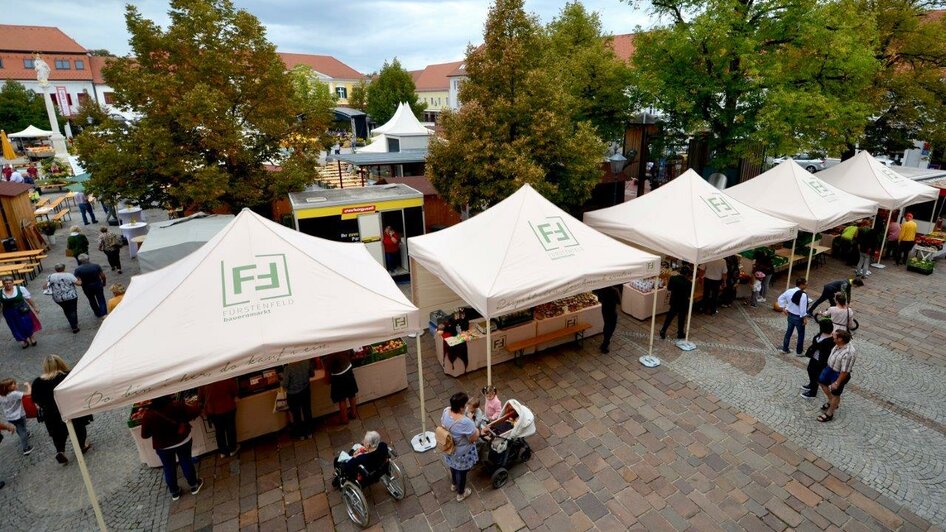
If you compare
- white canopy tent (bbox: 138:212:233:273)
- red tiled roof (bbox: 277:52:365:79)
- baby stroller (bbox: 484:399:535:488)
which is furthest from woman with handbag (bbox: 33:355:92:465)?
red tiled roof (bbox: 277:52:365:79)

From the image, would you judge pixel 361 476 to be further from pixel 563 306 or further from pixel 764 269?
pixel 764 269

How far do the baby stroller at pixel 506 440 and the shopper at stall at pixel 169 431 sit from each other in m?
3.63

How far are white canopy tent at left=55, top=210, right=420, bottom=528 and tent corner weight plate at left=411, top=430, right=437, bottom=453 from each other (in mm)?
1700

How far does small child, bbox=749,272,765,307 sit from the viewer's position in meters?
10.9

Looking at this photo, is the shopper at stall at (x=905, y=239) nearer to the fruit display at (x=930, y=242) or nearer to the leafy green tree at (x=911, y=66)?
the fruit display at (x=930, y=242)

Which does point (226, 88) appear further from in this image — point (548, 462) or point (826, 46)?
point (826, 46)

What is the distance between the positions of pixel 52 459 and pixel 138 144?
7.44 metres

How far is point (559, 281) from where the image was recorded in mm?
7172

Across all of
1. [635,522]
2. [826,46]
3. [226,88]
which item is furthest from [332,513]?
[826,46]

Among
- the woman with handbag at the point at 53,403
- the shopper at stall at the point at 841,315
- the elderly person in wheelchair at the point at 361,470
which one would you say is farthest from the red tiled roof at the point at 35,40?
the shopper at stall at the point at 841,315

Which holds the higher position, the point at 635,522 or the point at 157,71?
the point at 157,71

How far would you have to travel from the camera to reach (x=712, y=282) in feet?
33.7

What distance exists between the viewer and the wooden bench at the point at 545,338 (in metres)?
8.48

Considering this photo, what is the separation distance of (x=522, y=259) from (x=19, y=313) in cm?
1014
